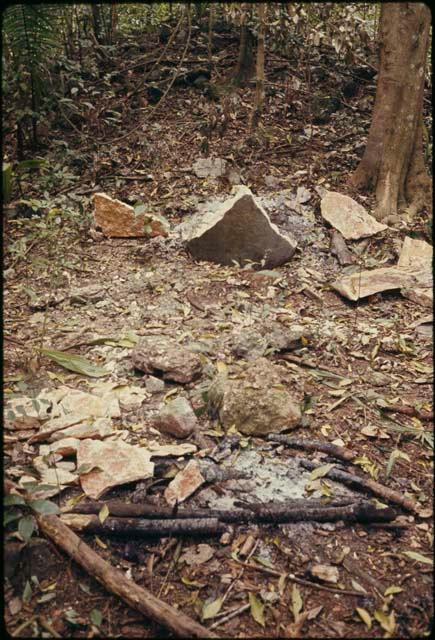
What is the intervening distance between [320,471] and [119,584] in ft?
3.41

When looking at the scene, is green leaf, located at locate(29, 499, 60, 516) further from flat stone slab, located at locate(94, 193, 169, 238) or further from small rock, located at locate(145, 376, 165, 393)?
flat stone slab, located at locate(94, 193, 169, 238)

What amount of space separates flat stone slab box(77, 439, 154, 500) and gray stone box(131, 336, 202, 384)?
2.00 feet

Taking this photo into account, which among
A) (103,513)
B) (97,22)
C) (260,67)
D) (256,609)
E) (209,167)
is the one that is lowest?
(256,609)

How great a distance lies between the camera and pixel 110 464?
7.94ft

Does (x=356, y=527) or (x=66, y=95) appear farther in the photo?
(x=66, y=95)

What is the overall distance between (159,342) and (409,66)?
3.45 m

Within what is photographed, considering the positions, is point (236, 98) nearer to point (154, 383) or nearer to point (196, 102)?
point (196, 102)

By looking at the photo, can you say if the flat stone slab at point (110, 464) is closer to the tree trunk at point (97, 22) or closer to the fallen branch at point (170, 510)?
the fallen branch at point (170, 510)

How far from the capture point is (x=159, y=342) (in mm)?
3238

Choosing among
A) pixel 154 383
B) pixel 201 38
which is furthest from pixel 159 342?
pixel 201 38

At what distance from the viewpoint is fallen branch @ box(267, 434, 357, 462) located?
2.63 metres

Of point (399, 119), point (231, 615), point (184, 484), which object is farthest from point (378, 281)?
point (231, 615)

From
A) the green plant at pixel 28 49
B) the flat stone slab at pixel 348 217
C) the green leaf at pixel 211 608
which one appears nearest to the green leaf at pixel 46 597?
the green leaf at pixel 211 608

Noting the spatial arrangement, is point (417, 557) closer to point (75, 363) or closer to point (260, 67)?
point (75, 363)
